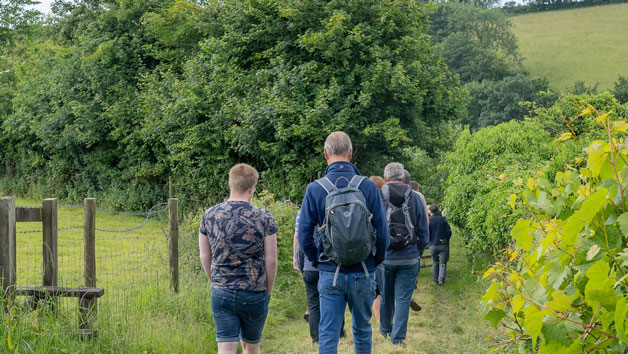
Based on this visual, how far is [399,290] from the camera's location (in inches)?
268

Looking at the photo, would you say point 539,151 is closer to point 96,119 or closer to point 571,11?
point 96,119

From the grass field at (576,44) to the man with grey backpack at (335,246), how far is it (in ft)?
190

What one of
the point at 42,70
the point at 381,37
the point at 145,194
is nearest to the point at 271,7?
the point at 381,37

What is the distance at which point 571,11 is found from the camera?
84.6 meters

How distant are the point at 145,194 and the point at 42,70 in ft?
36.6

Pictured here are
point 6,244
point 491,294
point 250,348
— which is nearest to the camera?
point 491,294

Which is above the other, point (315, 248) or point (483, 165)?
point (483, 165)

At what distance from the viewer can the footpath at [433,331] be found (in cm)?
703

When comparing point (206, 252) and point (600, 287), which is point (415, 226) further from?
point (600, 287)

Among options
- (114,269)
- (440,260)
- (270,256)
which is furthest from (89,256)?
(440,260)

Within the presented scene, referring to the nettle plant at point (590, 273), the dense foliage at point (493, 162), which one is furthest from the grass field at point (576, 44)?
the nettle plant at point (590, 273)

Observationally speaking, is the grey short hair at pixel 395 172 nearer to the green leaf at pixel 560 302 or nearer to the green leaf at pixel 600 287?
the green leaf at pixel 560 302

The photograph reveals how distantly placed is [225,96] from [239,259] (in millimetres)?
14087

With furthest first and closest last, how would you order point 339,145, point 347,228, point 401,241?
point 401,241
point 339,145
point 347,228
